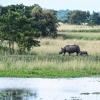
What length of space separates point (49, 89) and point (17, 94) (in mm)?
2347

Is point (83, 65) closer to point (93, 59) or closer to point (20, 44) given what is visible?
point (93, 59)

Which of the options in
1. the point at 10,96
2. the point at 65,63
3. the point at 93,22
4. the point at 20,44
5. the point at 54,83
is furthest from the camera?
the point at 93,22

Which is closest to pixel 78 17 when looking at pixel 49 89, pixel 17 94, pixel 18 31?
pixel 18 31

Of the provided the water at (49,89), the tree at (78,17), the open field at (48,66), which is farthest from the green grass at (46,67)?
the tree at (78,17)

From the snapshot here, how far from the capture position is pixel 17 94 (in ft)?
63.3

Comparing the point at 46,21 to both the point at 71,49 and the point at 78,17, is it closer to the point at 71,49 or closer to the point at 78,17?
the point at 71,49

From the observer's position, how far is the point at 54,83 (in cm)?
2392

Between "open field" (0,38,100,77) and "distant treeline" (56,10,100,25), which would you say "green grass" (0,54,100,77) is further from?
"distant treeline" (56,10,100,25)

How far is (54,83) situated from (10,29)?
1577cm

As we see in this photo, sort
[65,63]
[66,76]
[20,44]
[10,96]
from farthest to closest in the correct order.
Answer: [20,44], [65,63], [66,76], [10,96]

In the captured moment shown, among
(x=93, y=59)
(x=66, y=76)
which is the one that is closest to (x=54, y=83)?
(x=66, y=76)

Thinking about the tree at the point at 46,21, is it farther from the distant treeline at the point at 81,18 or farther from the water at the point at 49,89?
the distant treeline at the point at 81,18

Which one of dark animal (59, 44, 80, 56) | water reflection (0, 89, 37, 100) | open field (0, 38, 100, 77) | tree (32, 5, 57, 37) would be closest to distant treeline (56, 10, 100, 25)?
tree (32, 5, 57, 37)

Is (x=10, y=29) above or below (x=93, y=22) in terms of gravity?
above
